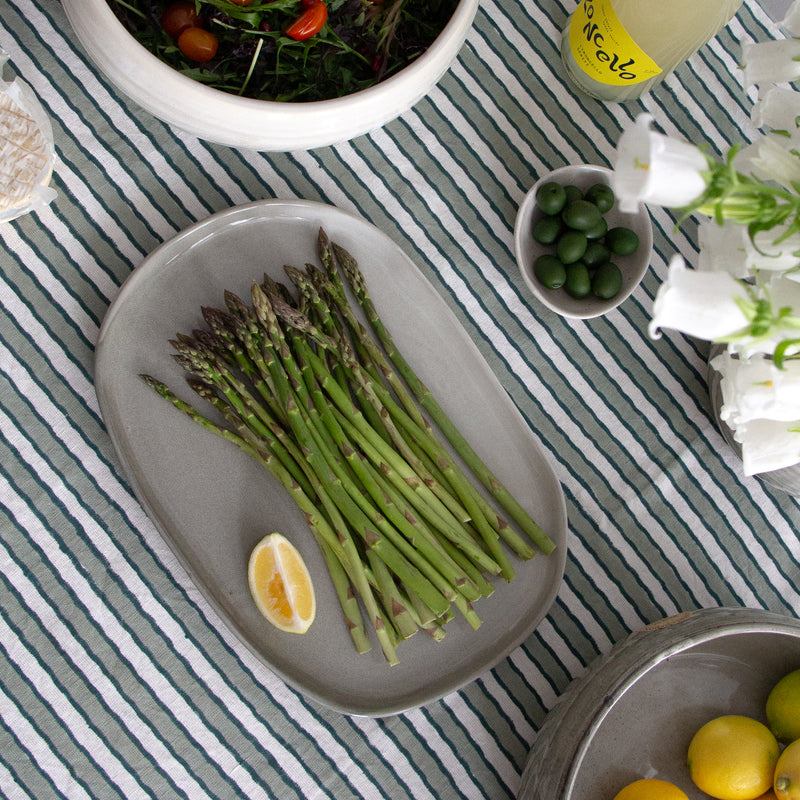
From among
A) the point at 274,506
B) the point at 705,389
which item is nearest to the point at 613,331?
the point at 705,389

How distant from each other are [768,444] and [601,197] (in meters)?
0.48

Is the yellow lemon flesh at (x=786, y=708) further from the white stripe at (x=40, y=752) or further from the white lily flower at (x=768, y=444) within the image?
the white stripe at (x=40, y=752)

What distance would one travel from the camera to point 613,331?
3.44ft

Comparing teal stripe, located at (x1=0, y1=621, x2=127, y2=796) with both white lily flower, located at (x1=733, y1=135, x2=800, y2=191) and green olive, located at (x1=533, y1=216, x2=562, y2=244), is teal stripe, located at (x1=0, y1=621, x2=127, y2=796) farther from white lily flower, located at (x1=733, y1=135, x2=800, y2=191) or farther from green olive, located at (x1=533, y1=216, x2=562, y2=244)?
white lily flower, located at (x1=733, y1=135, x2=800, y2=191)

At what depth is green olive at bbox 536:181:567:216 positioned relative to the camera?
94 centimetres

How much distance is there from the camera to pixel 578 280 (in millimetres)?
950

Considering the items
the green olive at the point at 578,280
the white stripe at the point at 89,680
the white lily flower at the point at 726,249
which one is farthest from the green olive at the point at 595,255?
the white stripe at the point at 89,680

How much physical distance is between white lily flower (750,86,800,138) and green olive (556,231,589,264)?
0.36 metres

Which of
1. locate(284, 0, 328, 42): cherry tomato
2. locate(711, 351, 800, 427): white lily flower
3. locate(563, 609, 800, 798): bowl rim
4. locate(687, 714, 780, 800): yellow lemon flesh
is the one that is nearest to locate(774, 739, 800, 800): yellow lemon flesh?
locate(687, 714, 780, 800): yellow lemon flesh

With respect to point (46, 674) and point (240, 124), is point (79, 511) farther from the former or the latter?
point (240, 124)

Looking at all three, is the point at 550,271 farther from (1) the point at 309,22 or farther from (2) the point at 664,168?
(2) the point at 664,168

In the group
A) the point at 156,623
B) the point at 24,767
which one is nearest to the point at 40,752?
the point at 24,767

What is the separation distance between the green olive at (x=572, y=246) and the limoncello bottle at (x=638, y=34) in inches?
8.2

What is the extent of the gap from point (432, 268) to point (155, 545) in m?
0.51
